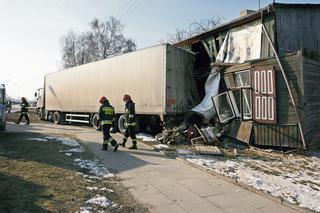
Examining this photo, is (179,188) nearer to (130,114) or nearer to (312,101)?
(130,114)

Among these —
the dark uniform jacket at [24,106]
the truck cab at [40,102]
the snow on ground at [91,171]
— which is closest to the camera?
the snow on ground at [91,171]

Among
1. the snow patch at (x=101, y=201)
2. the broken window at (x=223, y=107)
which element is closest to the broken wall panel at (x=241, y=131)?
the broken window at (x=223, y=107)

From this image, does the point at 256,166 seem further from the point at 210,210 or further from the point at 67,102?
the point at 67,102

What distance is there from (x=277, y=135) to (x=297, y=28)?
16.8 ft

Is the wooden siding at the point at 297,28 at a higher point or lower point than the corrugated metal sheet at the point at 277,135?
higher

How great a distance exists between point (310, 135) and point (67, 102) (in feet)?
48.6

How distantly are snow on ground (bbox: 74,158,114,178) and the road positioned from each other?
22 cm

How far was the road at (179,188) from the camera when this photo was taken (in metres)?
5.33

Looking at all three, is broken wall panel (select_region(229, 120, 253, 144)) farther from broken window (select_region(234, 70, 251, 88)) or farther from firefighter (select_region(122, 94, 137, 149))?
firefighter (select_region(122, 94, 137, 149))

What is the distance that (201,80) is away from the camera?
1488 cm

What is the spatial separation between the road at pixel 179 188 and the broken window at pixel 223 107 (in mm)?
4219

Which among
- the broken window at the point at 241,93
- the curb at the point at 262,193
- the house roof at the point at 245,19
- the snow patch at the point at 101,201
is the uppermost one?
the house roof at the point at 245,19

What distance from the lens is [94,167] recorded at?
8102 mm

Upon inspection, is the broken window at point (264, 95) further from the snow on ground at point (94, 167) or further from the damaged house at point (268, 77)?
the snow on ground at point (94, 167)
